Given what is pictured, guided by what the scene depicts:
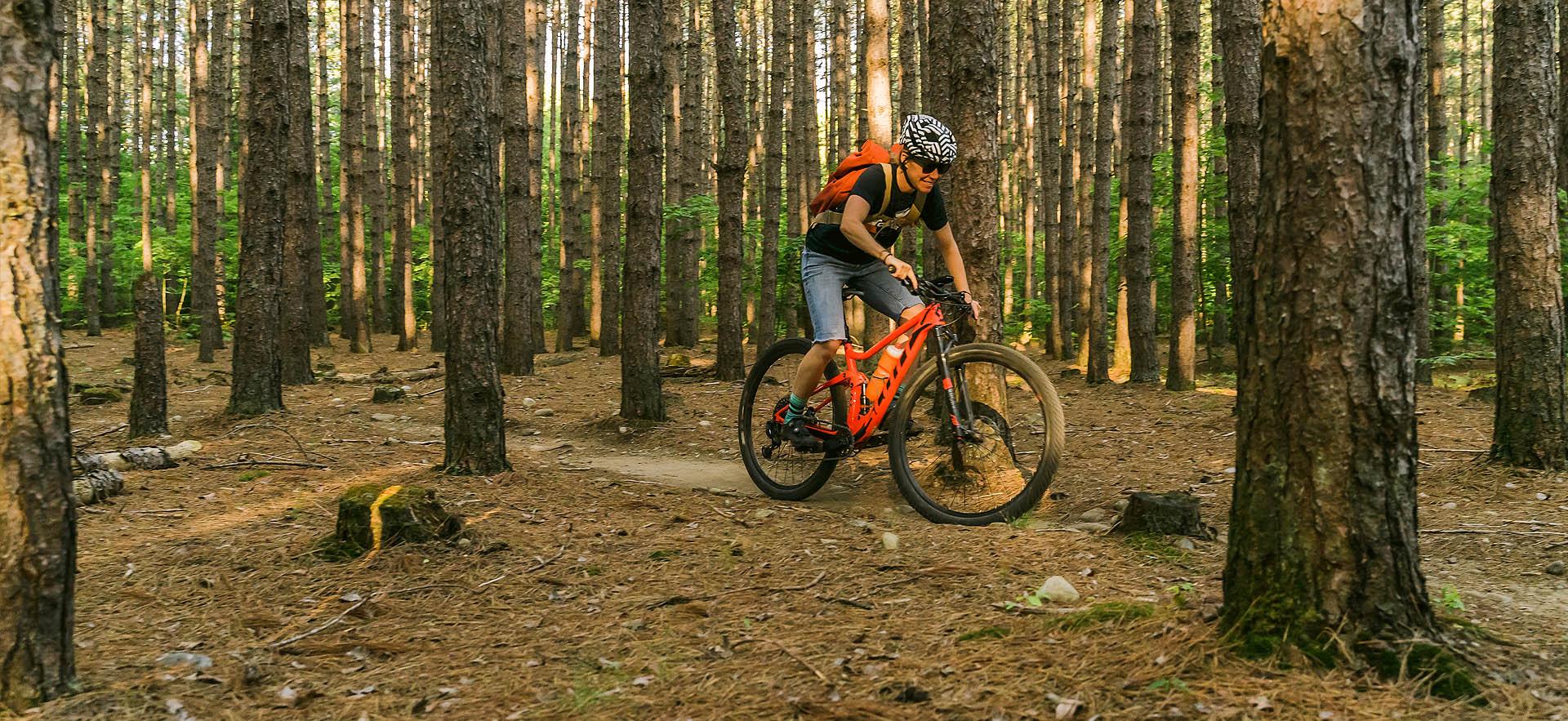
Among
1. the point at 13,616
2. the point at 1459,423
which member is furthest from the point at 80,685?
the point at 1459,423

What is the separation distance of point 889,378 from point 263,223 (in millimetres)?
6948

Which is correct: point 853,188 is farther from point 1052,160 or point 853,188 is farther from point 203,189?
point 1052,160

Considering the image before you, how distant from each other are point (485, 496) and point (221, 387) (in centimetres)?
949

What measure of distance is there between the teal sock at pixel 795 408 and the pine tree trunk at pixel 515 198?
9.48 m

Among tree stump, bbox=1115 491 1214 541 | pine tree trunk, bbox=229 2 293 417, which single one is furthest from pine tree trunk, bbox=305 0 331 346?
tree stump, bbox=1115 491 1214 541

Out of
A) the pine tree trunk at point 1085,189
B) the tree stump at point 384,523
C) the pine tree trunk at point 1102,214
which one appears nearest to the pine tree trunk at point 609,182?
the pine tree trunk at point 1102,214

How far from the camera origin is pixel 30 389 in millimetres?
2830

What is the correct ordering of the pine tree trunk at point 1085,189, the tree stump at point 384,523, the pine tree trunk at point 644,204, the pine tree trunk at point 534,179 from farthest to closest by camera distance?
the pine tree trunk at point 1085,189 → the pine tree trunk at point 534,179 → the pine tree trunk at point 644,204 → the tree stump at point 384,523

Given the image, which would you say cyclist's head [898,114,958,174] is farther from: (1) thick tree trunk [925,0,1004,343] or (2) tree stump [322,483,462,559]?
(2) tree stump [322,483,462,559]

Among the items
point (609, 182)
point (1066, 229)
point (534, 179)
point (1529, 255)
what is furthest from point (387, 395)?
point (1066, 229)

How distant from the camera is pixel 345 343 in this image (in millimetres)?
22750

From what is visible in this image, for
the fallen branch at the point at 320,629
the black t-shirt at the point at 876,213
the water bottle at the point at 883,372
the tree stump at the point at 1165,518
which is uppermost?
the black t-shirt at the point at 876,213

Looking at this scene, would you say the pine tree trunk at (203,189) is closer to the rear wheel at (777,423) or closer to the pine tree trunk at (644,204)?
the pine tree trunk at (644,204)

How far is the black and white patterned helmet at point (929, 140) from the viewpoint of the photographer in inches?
212
